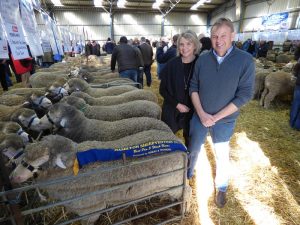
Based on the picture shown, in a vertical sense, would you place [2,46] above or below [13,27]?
below

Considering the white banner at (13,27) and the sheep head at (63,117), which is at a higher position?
the white banner at (13,27)

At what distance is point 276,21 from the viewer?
1802 centimetres

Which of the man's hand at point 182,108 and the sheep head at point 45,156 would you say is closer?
the sheep head at point 45,156

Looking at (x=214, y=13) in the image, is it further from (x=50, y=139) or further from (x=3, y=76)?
(x=50, y=139)

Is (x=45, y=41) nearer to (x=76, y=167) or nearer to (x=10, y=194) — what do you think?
(x=76, y=167)

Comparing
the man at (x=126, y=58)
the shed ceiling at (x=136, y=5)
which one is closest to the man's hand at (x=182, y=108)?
the man at (x=126, y=58)

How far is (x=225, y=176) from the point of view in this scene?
92.5 inches

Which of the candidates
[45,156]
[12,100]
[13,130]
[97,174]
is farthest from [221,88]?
[12,100]

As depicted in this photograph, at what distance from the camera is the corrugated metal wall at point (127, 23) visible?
24.6 m

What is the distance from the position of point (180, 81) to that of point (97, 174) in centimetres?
135

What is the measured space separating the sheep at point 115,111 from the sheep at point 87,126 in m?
0.34

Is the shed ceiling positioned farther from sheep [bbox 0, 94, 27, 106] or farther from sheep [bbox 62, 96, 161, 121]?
sheep [bbox 62, 96, 161, 121]

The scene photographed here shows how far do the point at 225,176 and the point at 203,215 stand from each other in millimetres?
476

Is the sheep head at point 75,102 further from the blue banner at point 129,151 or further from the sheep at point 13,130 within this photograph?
the blue banner at point 129,151
